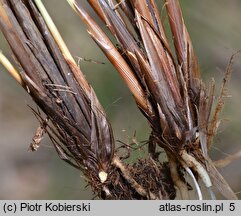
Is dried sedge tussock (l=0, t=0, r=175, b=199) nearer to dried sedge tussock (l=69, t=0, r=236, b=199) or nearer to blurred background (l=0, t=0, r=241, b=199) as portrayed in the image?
dried sedge tussock (l=69, t=0, r=236, b=199)

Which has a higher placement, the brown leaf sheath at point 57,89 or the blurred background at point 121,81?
the blurred background at point 121,81

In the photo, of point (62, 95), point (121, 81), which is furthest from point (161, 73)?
point (121, 81)

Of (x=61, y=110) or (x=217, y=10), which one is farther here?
(x=217, y=10)

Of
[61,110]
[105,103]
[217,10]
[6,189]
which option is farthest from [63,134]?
[6,189]

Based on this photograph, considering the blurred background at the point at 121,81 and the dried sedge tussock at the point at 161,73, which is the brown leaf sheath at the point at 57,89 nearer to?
the dried sedge tussock at the point at 161,73

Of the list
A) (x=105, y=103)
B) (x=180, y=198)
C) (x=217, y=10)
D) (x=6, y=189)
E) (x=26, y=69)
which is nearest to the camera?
(x=26, y=69)

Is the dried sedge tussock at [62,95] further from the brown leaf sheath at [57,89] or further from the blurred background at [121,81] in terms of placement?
the blurred background at [121,81]

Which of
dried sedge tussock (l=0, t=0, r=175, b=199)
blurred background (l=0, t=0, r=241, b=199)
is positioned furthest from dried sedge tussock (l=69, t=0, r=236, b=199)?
blurred background (l=0, t=0, r=241, b=199)

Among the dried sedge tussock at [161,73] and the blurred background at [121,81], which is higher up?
the blurred background at [121,81]

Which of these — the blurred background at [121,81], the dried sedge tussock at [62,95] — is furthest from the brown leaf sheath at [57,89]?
the blurred background at [121,81]

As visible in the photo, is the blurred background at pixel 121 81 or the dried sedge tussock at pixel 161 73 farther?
the blurred background at pixel 121 81

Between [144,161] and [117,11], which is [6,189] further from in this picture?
[117,11]
